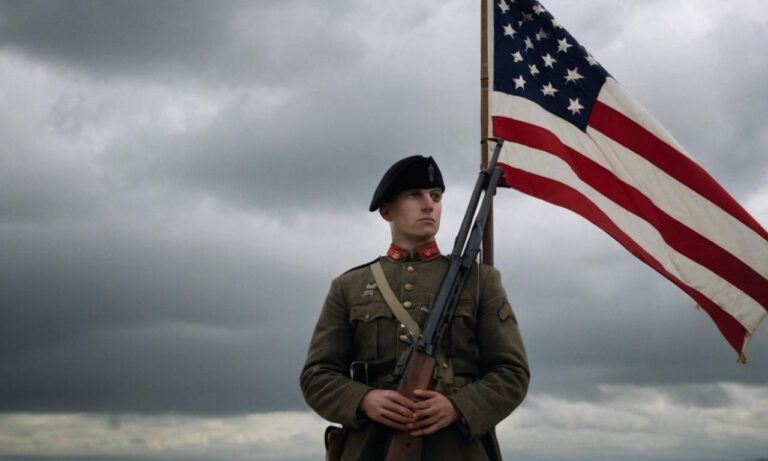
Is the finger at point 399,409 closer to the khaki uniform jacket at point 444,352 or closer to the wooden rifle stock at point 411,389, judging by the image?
the wooden rifle stock at point 411,389

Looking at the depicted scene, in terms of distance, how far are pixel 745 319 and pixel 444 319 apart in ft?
11.4

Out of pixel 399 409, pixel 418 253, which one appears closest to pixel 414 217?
pixel 418 253

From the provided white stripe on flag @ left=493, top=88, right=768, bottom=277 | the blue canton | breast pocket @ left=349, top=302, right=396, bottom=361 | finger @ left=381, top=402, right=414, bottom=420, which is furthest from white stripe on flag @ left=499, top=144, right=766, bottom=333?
finger @ left=381, top=402, right=414, bottom=420

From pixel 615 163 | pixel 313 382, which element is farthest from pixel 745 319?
pixel 313 382

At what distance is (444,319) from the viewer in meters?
6.37

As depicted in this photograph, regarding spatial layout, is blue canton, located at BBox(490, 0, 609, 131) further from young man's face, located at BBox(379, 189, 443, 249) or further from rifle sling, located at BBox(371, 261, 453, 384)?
rifle sling, located at BBox(371, 261, 453, 384)

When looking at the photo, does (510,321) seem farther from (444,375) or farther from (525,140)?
(525,140)

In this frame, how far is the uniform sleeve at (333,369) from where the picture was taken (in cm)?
638

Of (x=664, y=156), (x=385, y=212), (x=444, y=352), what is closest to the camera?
(x=444, y=352)

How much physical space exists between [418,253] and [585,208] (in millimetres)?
2142

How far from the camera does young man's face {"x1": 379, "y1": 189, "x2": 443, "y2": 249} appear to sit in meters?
6.85

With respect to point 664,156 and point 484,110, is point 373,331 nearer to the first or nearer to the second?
point 484,110

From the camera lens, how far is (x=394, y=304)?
6613mm

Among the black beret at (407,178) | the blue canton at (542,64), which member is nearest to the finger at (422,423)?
the black beret at (407,178)
